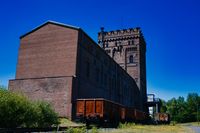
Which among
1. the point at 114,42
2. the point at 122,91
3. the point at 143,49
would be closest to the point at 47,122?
the point at 122,91

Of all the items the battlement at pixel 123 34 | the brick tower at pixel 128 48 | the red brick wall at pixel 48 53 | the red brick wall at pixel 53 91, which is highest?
the battlement at pixel 123 34

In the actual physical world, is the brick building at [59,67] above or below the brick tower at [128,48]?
below

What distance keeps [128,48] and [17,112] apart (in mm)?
45095

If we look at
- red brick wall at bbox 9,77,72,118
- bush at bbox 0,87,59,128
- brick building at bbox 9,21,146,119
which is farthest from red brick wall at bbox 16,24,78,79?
bush at bbox 0,87,59,128

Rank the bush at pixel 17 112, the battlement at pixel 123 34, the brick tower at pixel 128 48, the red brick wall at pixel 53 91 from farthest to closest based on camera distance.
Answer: the battlement at pixel 123 34 < the brick tower at pixel 128 48 < the red brick wall at pixel 53 91 < the bush at pixel 17 112

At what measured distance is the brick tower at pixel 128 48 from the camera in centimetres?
5862

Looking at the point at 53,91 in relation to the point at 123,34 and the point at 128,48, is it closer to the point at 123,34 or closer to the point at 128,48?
the point at 128,48

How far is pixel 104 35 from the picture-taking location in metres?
60.6

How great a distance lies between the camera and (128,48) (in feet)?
194

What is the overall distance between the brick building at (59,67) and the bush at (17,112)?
1131cm

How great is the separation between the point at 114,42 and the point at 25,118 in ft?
146

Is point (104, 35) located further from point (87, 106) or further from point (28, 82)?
point (87, 106)

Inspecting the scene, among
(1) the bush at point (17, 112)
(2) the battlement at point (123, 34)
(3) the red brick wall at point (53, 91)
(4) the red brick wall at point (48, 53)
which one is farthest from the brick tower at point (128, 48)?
(1) the bush at point (17, 112)

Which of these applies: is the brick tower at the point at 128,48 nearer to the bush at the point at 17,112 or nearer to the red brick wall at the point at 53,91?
the red brick wall at the point at 53,91
